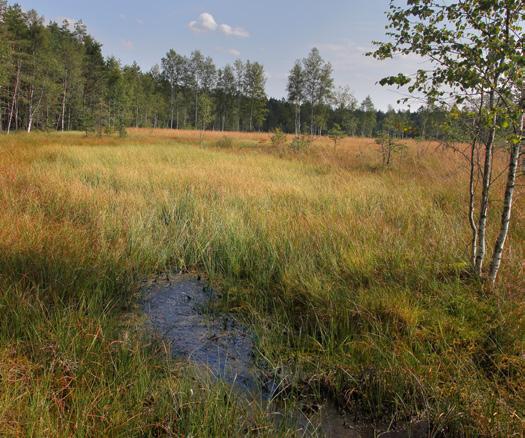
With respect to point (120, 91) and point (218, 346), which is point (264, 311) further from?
point (120, 91)

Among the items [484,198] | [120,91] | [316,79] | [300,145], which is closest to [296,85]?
[316,79]

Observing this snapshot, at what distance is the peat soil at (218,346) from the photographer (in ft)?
6.08

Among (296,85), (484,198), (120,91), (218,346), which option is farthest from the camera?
(296,85)

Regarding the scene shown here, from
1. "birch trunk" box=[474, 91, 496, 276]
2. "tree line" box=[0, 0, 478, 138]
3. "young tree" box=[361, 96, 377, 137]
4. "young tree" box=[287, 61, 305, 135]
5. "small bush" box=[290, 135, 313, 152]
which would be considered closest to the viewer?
"birch trunk" box=[474, 91, 496, 276]

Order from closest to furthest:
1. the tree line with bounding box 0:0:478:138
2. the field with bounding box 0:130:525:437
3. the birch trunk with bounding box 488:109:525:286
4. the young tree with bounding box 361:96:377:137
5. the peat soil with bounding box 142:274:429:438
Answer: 1. the field with bounding box 0:130:525:437
2. the peat soil with bounding box 142:274:429:438
3. the birch trunk with bounding box 488:109:525:286
4. the tree line with bounding box 0:0:478:138
5. the young tree with bounding box 361:96:377:137

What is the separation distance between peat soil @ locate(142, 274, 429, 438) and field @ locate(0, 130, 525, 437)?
0.10 metres

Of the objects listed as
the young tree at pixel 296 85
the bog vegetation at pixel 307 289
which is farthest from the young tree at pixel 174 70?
the bog vegetation at pixel 307 289

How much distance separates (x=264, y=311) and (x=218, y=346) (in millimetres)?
620

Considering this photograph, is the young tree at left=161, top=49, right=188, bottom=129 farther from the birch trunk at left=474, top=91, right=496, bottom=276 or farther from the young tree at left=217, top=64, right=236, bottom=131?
the birch trunk at left=474, top=91, right=496, bottom=276

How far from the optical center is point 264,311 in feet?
9.84

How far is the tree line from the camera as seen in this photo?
34469 mm

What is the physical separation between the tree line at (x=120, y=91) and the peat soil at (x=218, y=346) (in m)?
12.6

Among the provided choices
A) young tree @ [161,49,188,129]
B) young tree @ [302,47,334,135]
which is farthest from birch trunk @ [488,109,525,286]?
young tree @ [161,49,188,129]

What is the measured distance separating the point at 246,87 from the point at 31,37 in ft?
106
